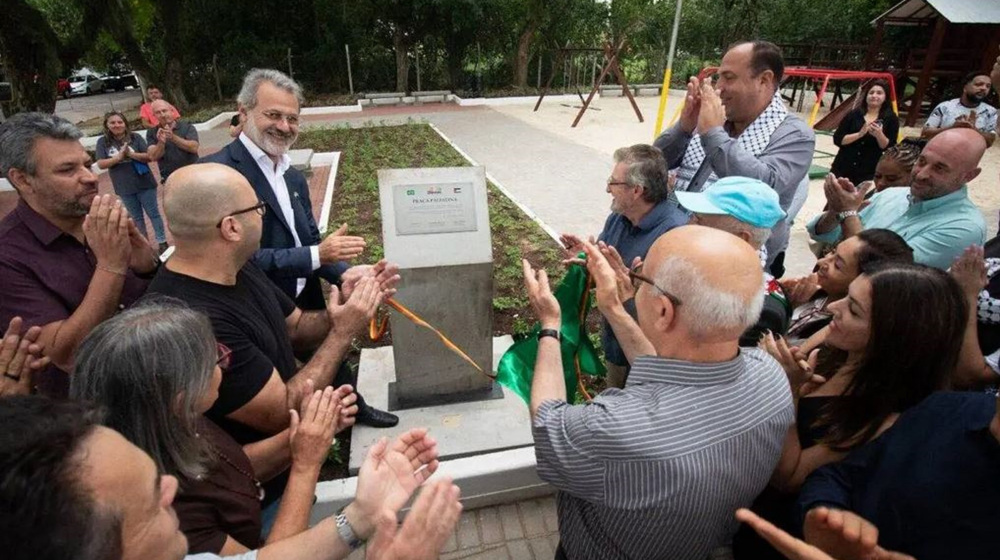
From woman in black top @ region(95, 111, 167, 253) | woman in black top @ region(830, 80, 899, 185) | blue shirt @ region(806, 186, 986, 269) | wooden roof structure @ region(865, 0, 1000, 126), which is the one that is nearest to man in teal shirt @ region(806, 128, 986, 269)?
blue shirt @ region(806, 186, 986, 269)

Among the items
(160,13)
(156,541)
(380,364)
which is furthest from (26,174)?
(160,13)

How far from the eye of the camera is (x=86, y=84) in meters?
29.1

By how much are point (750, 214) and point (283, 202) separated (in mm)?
2526

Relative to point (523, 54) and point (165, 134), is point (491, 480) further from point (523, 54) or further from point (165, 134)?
point (523, 54)

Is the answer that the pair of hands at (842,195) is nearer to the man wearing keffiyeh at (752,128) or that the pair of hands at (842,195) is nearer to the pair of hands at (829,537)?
the man wearing keffiyeh at (752,128)

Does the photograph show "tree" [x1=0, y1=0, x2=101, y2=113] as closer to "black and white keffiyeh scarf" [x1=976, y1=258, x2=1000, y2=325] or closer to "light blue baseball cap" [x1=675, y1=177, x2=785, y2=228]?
"light blue baseball cap" [x1=675, y1=177, x2=785, y2=228]

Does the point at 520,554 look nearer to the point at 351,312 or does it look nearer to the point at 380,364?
the point at 351,312

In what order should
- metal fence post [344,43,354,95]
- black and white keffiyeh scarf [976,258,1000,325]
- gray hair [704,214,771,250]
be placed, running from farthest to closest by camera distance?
1. metal fence post [344,43,354,95]
2. gray hair [704,214,771,250]
3. black and white keffiyeh scarf [976,258,1000,325]

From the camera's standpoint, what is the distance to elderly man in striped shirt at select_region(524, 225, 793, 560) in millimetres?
1299

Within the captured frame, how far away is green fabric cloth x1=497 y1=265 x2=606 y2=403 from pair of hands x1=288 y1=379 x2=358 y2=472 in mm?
950

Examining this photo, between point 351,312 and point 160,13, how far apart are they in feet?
68.9

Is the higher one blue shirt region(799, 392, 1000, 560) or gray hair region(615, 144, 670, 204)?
gray hair region(615, 144, 670, 204)

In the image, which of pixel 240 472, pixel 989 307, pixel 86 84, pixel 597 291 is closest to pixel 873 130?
pixel 989 307

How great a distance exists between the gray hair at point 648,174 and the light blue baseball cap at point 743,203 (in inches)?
15.7
